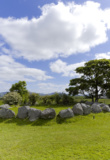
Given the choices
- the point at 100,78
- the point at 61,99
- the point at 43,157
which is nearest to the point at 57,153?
the point at 43,157

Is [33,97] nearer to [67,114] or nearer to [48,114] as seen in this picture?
[48,114]

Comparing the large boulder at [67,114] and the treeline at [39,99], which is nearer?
the large boulder at [67,114]

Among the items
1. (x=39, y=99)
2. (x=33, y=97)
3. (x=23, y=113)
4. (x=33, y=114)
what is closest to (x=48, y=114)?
(x=33, y=114)

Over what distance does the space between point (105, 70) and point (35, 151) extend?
97.3 ft

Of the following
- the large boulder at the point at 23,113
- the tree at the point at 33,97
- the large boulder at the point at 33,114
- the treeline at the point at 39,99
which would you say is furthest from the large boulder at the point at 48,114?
the tree at the point at 33,97

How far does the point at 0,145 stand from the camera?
7559 mm

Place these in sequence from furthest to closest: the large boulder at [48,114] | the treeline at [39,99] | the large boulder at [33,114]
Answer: the treeline at [39,99]
the large boulder at [33,114]
the large boulder at [48,114]

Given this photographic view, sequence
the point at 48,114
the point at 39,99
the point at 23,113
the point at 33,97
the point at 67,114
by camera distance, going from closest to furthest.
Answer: the point at 48,114 < the point at 67,114 < the point at 23,113 < the point at 33,97 < the point at 39,99

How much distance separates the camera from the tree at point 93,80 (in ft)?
100

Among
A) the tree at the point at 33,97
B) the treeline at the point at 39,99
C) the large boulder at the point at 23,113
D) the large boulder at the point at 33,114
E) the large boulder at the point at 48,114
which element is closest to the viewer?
the large boulder at the point at 48,114

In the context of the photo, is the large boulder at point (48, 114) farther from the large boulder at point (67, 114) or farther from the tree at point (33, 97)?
the tree at point (33, 97)

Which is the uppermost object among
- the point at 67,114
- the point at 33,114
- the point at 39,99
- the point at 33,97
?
the point at 33,97

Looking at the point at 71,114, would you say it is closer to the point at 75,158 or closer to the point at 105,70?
the point at 75,158

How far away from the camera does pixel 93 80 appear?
103 feet
